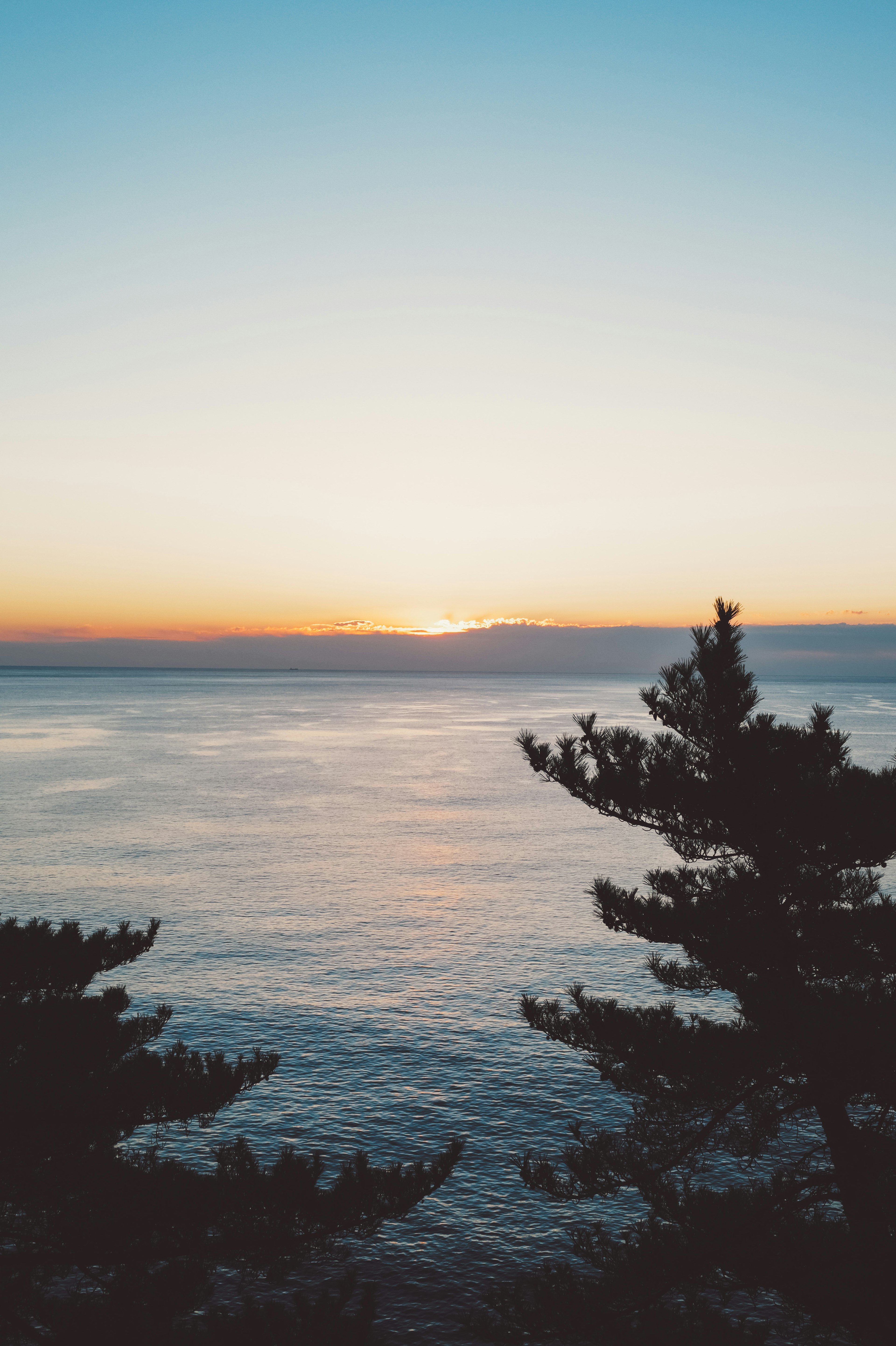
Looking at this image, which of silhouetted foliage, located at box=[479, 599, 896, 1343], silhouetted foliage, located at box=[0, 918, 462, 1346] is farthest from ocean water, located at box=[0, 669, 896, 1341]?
silhouetted foliage, located at box=[0, 918, 462, 1346]

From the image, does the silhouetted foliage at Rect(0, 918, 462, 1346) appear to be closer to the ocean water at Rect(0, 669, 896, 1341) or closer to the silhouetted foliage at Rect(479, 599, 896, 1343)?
the silhouetted foliage at Rect(479, 599, 896, 1343)

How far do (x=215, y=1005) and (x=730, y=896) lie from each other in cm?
1922

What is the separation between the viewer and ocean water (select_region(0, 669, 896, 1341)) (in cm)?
1755

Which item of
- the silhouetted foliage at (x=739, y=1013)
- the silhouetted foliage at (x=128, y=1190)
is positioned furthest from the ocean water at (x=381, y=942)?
the silhouetted foliage at (x=128, y=1190)

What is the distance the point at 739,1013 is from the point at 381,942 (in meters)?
Result: 23.6

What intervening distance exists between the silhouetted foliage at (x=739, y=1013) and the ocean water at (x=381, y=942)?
5060 millimetres

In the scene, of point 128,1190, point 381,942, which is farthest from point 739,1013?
point 381,942

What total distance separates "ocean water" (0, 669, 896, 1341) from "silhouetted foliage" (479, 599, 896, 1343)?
5.06 meters

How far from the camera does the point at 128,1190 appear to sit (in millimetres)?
9398

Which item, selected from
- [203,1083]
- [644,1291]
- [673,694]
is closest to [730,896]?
[673,694]

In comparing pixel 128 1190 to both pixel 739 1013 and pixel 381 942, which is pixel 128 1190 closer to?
pixel 739 1013

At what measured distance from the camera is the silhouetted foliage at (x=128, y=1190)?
8805mm

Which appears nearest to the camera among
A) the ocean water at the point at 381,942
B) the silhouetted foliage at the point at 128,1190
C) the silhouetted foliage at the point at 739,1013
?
the silhouetted foliage at the point at 128,1190

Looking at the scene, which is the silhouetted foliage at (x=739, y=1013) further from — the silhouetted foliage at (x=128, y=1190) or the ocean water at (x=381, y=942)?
the ocean water at (x=381, y=942)
